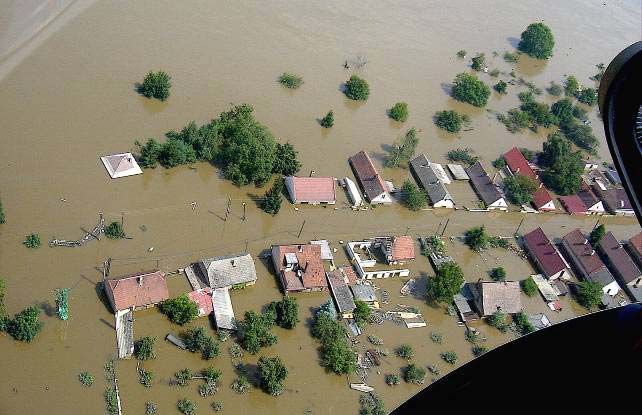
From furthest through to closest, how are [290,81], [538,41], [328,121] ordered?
[538,41] < [290,81] < [328,121]

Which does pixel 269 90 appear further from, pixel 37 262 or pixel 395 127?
pixel 37 262

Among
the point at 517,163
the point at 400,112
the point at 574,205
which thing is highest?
the point at 400,112

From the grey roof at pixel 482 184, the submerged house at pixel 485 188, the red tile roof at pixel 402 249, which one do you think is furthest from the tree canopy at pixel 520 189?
the red tile roof at pixel 402 249

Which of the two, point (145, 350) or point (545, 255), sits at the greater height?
point (545, 255)

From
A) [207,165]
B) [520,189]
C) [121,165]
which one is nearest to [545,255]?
[520,189]

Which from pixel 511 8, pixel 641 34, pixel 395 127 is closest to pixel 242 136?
pixel 395 127

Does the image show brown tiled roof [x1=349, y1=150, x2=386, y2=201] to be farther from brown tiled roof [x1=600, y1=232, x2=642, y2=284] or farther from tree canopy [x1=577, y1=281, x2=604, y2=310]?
brown tiled roof [x1=600, y1=232, x2=642, y2=284]

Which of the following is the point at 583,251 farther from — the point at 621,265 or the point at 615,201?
the point at 615,201
